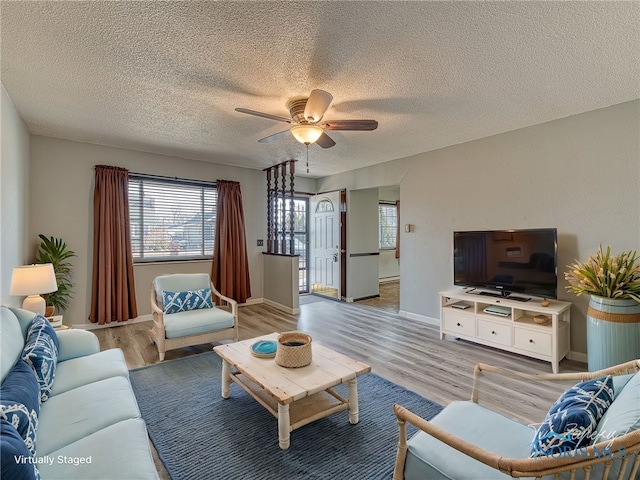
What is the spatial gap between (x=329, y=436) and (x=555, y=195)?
130 inches

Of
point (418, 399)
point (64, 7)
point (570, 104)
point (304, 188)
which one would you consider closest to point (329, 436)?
point (418, 399)

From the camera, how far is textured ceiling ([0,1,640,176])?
1.74 m

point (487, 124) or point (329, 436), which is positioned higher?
point (487, 124)

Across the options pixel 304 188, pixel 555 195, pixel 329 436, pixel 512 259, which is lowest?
pixel 329 436

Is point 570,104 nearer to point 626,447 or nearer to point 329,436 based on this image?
point 626,447

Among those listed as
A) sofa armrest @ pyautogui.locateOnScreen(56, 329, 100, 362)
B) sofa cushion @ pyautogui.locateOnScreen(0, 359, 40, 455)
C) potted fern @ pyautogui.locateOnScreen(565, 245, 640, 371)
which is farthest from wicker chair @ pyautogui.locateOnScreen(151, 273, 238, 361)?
potted fern @ pyautogui.locateOnScreen(565, 245, 640, 371)

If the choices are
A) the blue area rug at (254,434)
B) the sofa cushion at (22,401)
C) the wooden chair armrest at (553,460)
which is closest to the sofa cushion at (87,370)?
the sofa cushion at (22,401)

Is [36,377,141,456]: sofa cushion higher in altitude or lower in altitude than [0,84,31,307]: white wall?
lower

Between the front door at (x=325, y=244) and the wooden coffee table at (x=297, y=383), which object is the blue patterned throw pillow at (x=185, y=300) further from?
the front door at (x=325, y=244)

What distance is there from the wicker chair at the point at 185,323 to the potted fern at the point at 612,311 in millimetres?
3460

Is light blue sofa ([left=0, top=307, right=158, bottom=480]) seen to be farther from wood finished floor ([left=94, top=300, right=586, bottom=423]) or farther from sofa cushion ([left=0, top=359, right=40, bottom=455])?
wood finished floor ([left=94, top=300, right=586, bottom=423])

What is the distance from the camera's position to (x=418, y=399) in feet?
8.00

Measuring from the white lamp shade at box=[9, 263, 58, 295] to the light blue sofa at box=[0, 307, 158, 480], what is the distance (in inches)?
27.5

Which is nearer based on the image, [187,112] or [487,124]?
[187,112]
